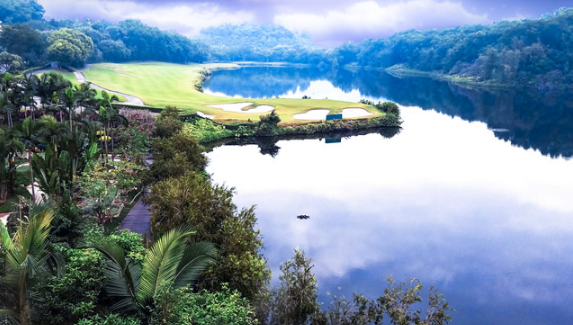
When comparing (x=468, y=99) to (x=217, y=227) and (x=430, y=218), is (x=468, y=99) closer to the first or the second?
(x=430, y=218)

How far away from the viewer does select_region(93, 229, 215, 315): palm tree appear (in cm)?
1192

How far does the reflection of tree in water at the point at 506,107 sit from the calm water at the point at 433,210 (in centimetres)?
63

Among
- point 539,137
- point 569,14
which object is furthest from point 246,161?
point 569,14

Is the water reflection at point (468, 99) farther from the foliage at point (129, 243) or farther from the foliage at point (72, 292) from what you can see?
the foliage at point (72, 292)

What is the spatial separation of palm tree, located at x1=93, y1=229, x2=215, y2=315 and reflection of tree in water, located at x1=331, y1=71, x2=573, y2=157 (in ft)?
145

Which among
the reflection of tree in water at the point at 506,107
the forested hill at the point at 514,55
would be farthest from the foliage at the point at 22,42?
the forested hill at the point at 514,55

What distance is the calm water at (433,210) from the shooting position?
20250mm

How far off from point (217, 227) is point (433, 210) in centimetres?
1670

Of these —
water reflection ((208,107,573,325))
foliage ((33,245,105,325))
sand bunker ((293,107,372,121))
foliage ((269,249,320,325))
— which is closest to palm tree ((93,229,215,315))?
foliage ((33,245,105,325))

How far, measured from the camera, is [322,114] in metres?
61.9

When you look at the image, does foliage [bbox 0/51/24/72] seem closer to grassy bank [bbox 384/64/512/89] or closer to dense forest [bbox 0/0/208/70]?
dense forest [bbox 0/0/208/70]

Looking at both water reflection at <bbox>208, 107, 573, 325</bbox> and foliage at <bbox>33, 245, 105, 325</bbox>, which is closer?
foliage at <bbox>33, 245, 105, 325</bbox>

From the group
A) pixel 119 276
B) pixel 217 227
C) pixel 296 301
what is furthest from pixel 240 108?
pixel 119 276

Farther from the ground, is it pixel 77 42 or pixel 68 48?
pixel 77 42
